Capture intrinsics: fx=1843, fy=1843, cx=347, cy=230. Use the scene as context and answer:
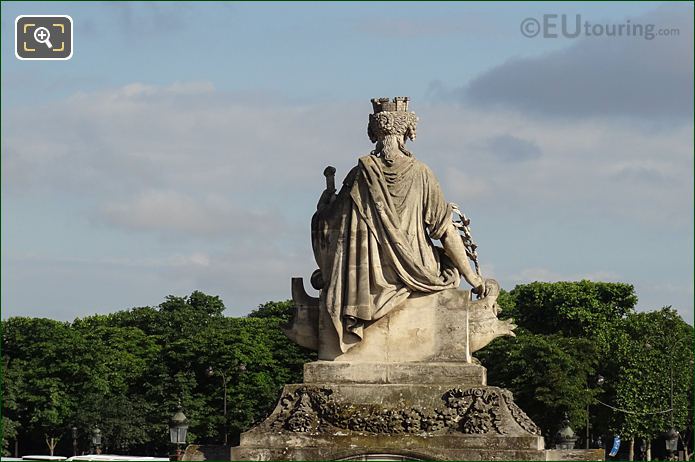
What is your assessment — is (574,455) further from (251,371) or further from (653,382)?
(251,371)

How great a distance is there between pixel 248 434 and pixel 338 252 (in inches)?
173

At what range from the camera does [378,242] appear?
39656mm

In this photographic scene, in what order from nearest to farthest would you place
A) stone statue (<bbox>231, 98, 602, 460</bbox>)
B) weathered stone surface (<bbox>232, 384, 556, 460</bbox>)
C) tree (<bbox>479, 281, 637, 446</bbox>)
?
weathered stone surface (<bbox>232, 384, 556, 460</bbox>)
stone statue (<bbox>231, 98, 602, 460</bbox>)
tree (<bbox>479, 281, 637, 446</bbox>)

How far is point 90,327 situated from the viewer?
11044cm

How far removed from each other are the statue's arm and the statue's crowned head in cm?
197

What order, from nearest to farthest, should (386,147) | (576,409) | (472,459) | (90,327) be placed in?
(472,459) → (386,147) → (576,409) → (90,327)

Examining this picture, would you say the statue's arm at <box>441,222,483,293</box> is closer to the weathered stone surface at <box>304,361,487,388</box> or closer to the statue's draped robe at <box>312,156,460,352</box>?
the statue's draped robe at <box>312,156,460,352</box>

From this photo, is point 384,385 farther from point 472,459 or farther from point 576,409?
point 576,409

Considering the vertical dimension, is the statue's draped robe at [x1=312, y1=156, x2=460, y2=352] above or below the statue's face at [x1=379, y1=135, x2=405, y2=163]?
below

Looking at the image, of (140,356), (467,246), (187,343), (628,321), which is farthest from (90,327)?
(467,246)

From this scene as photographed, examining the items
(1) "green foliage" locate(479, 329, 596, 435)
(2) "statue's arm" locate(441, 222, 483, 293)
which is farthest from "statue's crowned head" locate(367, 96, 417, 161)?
(1) "green foliage" locate(479, 329, 596, 435)

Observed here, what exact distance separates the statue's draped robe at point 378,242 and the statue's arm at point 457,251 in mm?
155

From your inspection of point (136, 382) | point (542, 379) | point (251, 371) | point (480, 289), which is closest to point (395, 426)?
point (480, 289)

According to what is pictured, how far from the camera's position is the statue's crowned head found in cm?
4031
